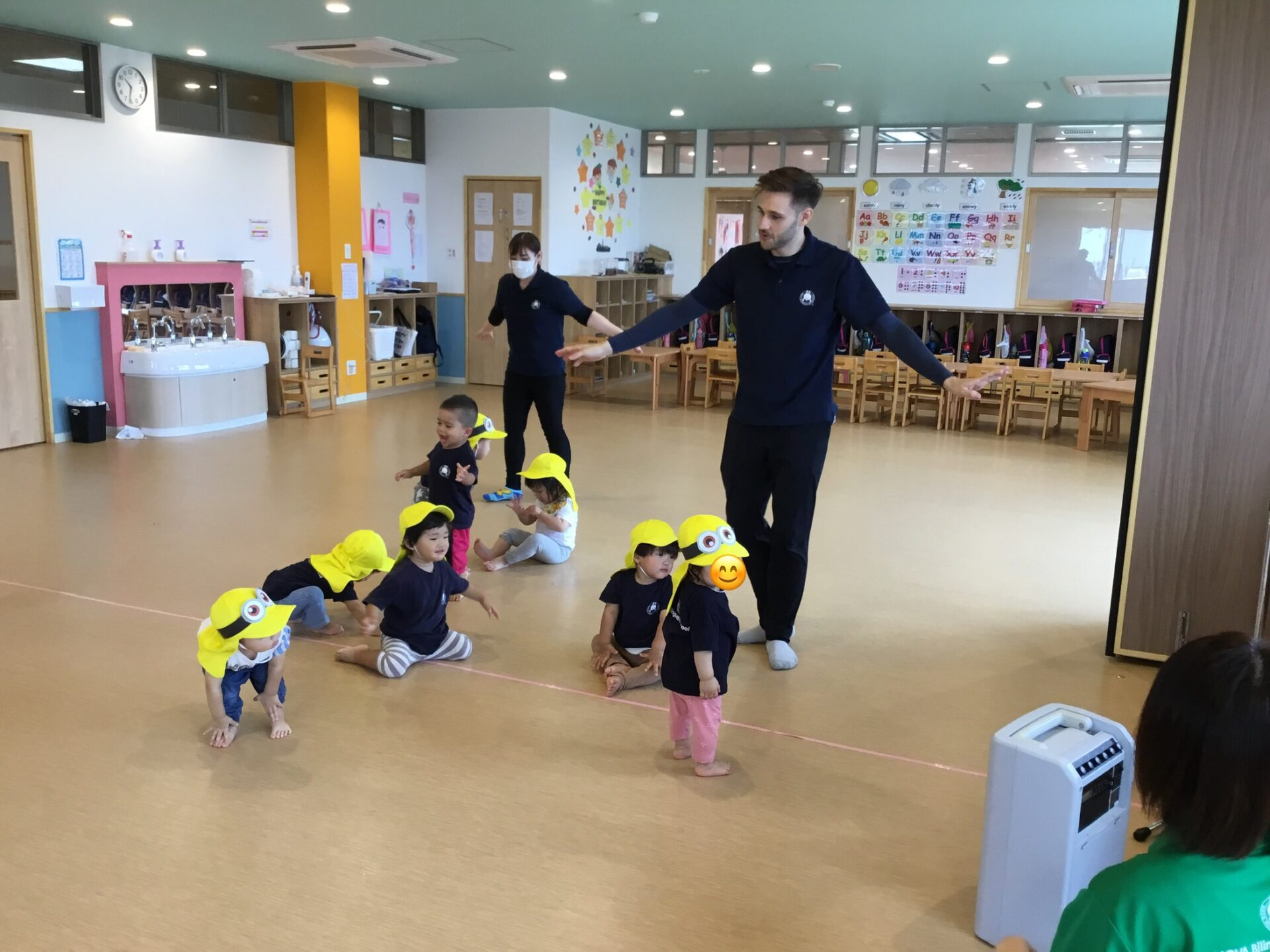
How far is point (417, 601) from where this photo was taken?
3572 mm

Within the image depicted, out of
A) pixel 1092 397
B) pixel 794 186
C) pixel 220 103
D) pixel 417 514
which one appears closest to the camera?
pixel 794 186

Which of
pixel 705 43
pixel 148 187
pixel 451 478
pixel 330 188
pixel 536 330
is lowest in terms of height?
pixel 451 478

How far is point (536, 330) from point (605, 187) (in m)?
6.51

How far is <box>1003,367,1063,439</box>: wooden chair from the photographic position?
354 inches

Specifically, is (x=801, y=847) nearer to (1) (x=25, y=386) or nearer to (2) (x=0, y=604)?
(2) (x=0, y=604)

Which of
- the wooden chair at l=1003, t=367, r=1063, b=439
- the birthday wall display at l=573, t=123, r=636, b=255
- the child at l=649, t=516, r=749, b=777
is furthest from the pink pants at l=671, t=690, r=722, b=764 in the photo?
the birthday wall display at l=573, t=123, r=636, b=255

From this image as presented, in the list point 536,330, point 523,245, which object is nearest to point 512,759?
point 536,330

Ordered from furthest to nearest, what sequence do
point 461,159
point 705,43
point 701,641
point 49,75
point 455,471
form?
point 461,159 < point 49,75 < point 705,43 < point 455,471 < point 701,641

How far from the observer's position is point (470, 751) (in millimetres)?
3094

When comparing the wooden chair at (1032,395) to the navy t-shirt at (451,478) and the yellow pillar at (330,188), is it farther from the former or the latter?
the yellow pillar at (330,188)

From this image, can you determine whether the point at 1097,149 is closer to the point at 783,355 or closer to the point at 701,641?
the point at 783,355

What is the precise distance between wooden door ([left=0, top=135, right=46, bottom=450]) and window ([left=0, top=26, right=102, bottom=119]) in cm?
32

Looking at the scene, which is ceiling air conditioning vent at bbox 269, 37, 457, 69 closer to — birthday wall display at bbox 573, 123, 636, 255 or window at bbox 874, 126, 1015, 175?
birthday wall display at bbox 573, 123, 636, 255

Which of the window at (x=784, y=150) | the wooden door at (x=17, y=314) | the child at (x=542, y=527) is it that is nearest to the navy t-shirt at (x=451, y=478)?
the child at (x=542, y=527)
